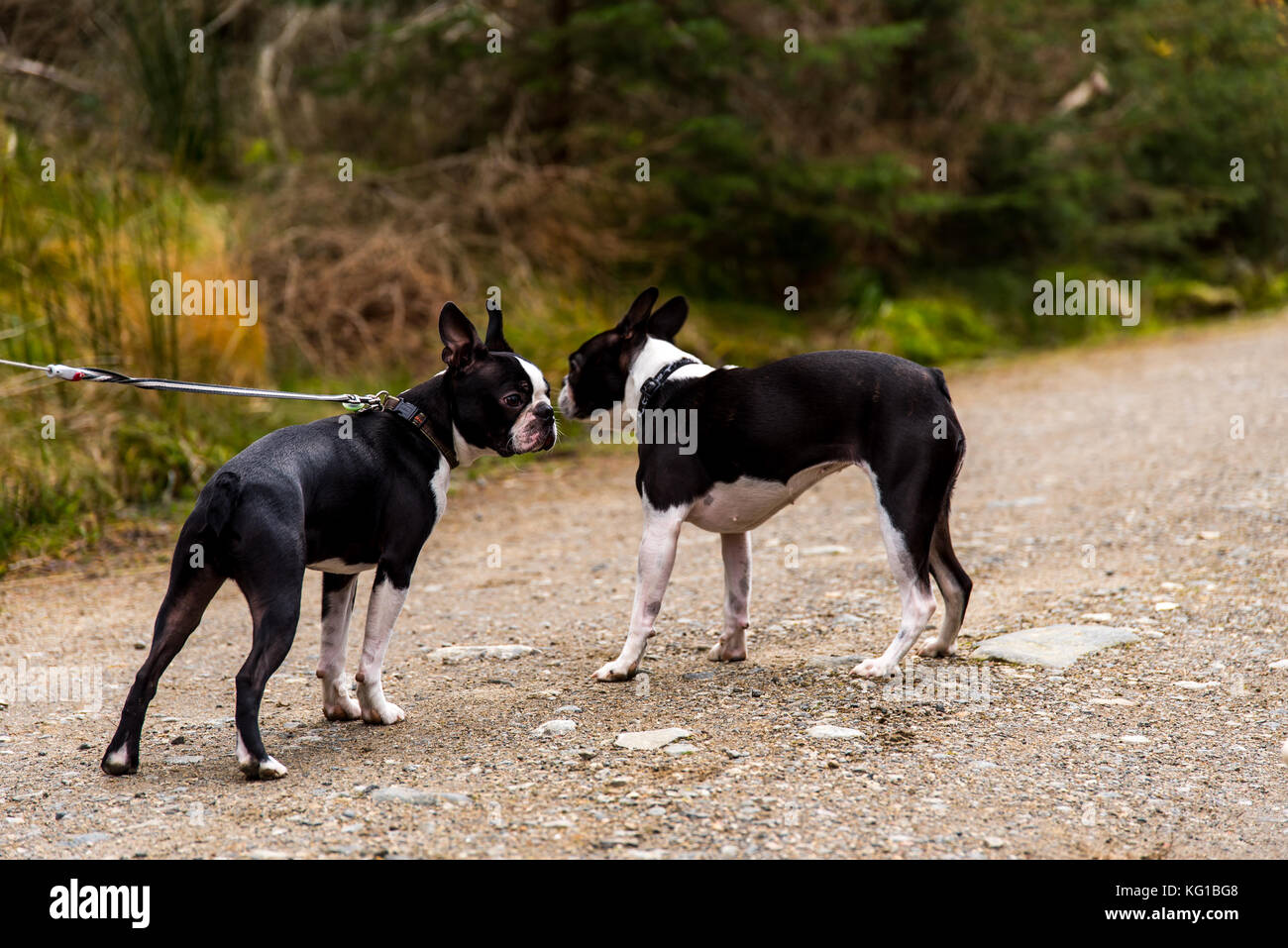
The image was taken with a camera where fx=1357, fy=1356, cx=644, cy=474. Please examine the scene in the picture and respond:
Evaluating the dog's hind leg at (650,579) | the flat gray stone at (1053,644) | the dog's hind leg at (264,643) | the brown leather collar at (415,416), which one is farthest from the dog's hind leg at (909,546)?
the dog's hind leg at (264,643)

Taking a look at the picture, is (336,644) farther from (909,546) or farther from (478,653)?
(909,546)

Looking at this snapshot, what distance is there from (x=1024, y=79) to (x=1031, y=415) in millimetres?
5834

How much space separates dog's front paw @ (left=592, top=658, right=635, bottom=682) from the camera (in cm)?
548

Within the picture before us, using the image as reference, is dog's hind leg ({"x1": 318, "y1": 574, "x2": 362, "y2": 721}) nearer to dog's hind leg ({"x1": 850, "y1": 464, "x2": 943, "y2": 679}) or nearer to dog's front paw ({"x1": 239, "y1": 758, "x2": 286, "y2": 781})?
dog's front paw ({"x1": 239, "y1": 758, "x2": 286, "y2": 781})

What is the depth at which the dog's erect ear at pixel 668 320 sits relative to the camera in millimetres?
5828

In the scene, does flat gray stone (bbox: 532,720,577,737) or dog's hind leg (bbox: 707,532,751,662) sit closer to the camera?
flat gray stone (bbox: 532,720,577,737)

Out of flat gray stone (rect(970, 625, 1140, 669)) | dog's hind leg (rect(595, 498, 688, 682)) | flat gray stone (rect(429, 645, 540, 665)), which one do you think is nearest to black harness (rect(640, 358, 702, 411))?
dog's hind leg (rect(595, 498, 688, 682))

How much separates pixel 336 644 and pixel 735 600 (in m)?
1.69

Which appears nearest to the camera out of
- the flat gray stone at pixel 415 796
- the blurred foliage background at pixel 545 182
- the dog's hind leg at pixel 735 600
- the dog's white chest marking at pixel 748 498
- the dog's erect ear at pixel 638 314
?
the flat gray stone at pixel 415 796

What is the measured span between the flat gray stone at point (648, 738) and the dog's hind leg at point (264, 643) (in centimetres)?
115

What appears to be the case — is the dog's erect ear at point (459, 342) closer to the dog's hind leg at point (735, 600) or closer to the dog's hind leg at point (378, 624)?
the dog's hind leg at point (378, 624)

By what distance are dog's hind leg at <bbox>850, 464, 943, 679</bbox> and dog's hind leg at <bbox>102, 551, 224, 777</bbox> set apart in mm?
2490

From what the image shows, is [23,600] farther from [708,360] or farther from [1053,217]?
[1053,217]

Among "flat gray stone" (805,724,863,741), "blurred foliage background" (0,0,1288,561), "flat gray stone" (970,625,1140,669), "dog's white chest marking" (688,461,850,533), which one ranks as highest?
"blurred foliage background" (0,0,1288,561)
